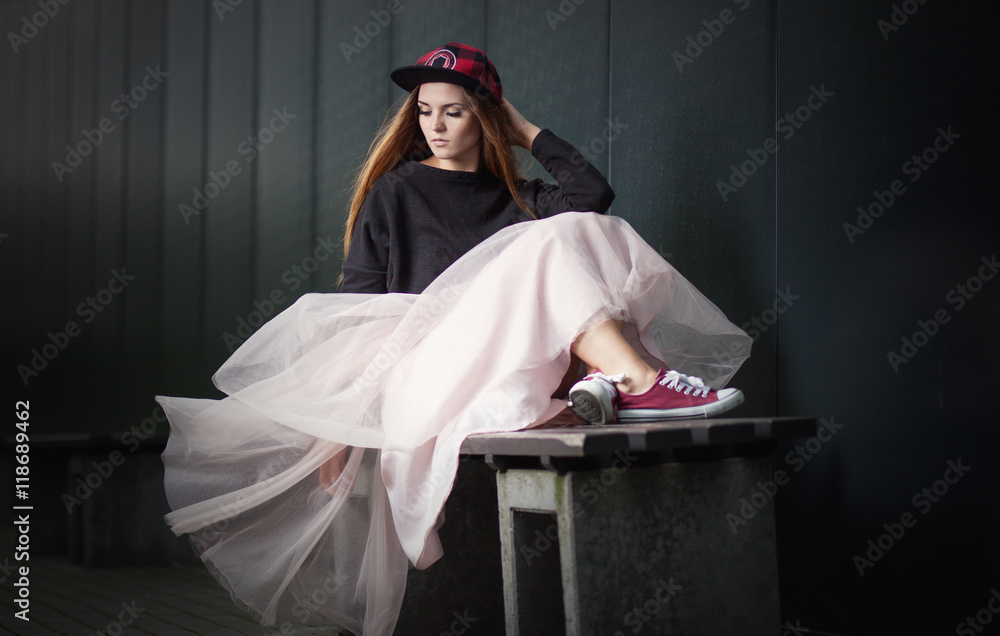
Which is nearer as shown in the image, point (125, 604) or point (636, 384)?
point (636, 384)

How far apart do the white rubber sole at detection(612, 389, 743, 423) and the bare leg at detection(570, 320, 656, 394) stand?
53 mm

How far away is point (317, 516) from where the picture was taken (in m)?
2.20

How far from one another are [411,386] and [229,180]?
10.1 feet

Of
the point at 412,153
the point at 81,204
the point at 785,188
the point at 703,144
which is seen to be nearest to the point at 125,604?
the point at 412,153

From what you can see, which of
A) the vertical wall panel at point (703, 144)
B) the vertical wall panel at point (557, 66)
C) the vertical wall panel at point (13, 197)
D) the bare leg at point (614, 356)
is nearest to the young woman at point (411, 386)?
the bare leg at point (614, 356)

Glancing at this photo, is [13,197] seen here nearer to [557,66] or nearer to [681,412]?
[557,66]

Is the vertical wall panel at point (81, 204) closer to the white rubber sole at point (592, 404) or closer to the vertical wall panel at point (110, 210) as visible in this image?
the vertical wall panel at point (110, 210)

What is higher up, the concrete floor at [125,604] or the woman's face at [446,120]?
the woman's face at [446,120]

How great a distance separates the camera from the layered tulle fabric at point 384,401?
1.95 m

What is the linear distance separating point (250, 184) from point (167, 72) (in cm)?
99

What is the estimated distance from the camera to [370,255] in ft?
8.63

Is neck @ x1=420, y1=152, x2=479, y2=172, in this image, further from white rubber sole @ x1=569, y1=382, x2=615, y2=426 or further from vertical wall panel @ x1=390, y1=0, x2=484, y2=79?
white rubber sole @ x1=569, y1=382, x2=615, y2=426

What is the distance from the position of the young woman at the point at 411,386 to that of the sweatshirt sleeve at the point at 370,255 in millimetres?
18

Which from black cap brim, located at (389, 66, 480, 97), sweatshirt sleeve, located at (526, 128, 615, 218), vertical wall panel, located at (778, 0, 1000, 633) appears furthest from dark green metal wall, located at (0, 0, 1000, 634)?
black cap brim, located at (389, 66, 480, 97)
